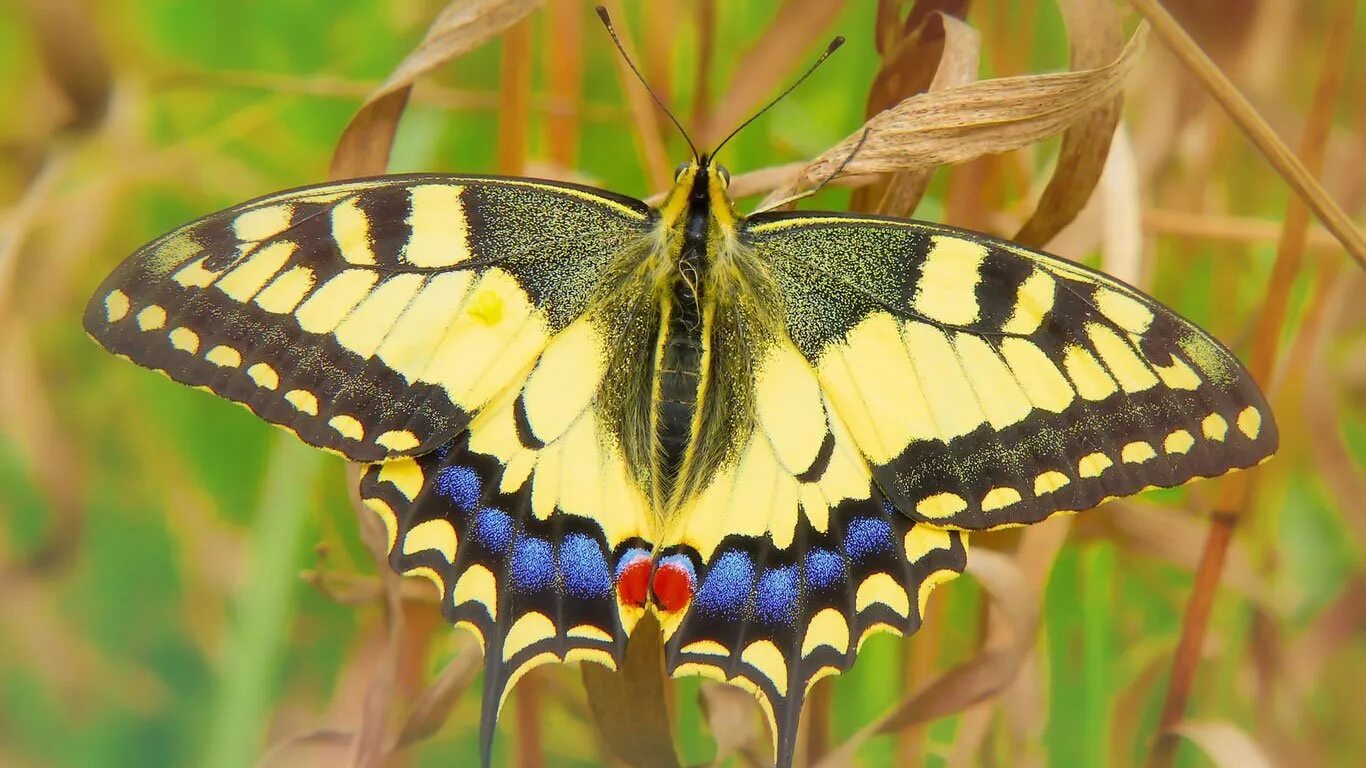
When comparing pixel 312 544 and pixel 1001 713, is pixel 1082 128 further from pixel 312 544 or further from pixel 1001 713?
pixel 312 544

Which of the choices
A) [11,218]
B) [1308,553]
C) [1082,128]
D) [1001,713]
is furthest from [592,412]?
[1308,553]

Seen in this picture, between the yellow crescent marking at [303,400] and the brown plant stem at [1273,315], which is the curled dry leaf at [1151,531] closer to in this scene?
the brown plant stem at [1273,315]

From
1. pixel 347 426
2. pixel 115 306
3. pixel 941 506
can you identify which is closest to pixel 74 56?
pixel 115 306

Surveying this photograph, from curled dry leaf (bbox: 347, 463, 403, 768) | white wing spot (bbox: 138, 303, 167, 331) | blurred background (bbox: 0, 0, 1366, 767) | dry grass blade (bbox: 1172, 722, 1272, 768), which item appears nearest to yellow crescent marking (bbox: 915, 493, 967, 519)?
blurred background (bbox: 0, 0, 1366, 767)

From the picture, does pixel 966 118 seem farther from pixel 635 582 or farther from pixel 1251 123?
pixel 635 582

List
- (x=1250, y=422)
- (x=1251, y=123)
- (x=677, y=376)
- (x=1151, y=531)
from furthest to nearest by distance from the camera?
(x=1151, y=531) < (x=677, y=376) < (x=1250, y=422) < (x=1251, y=123)
